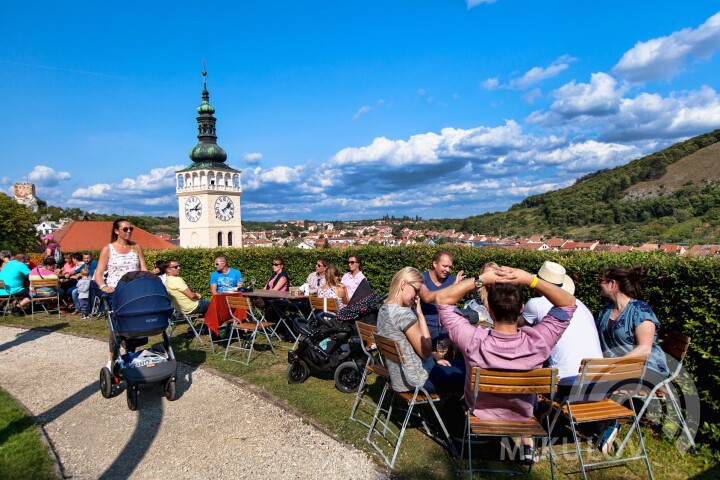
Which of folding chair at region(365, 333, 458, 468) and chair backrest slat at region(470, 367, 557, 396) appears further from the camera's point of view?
folding chair at region(365, 333, 458, 468)

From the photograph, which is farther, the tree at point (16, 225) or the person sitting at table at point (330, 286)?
the tree at point (16, 225)

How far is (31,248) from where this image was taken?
43469mm

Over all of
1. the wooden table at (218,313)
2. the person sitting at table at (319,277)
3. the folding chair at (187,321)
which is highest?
the person sitting at table at (319,277)

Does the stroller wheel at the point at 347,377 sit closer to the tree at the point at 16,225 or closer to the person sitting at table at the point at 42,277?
the person sitting at table at the point at 42,277

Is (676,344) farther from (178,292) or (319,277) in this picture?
(178,292)

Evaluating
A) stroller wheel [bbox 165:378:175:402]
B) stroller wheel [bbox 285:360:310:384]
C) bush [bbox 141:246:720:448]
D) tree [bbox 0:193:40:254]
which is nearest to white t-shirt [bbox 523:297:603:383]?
bush [bbox 141:246:720:448]

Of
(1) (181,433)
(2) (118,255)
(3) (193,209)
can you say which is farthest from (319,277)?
(3) (193,209)

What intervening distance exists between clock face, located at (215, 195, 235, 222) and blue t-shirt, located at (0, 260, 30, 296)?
47427 millimetres

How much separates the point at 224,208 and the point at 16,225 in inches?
874

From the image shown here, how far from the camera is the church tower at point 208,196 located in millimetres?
56156

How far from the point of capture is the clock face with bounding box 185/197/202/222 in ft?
190

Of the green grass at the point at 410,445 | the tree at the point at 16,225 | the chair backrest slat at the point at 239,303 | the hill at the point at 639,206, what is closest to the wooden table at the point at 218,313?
the chair backrest slat at the point at 239,303

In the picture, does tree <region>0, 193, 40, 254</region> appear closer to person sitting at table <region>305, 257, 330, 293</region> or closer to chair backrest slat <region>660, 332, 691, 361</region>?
person sitting at table <region>305, 257, 330, 293</region>

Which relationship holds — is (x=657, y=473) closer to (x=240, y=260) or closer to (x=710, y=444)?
(x=710, y=444)
